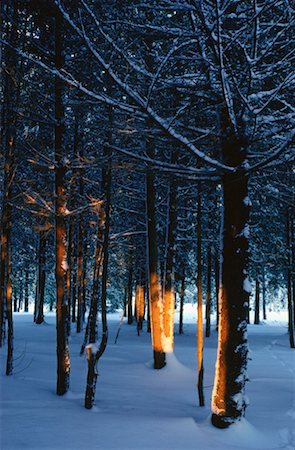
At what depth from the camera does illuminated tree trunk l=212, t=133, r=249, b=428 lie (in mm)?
5336

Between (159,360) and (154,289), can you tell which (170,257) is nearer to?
(154,289)

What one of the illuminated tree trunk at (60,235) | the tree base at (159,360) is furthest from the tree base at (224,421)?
the tree base at (159,360)

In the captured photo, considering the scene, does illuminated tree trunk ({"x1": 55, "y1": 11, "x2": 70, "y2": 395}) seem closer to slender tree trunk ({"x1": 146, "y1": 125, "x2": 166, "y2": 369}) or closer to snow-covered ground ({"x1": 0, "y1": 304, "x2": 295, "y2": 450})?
snow-covered ground ({"x1": 0, "y1": 304, "x2": 295, "y2": 450})

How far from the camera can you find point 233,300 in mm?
5422

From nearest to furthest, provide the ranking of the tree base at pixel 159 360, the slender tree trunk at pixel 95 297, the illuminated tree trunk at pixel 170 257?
the tree base at pixel 159 360
the slender tree trunk at pixel 95 297
the illuminated tree trunk at pixel 170 257

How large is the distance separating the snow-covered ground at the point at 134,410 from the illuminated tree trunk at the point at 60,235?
75 centimetres

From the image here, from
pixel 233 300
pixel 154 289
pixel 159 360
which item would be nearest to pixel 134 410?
pixel 233 300

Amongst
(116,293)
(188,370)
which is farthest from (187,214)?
(116,293)

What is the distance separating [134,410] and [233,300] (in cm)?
278

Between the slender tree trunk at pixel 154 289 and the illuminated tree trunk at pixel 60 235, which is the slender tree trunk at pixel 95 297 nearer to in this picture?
the slender tree trunk at pixel 154 289

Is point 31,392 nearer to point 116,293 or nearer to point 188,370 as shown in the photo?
point 188,370

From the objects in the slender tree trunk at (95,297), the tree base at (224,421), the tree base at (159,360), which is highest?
Answer: the slender tree trunk at (95,297)

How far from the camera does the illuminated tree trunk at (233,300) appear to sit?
5336mm

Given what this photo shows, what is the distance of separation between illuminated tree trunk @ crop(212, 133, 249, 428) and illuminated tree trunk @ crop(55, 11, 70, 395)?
3.41m
